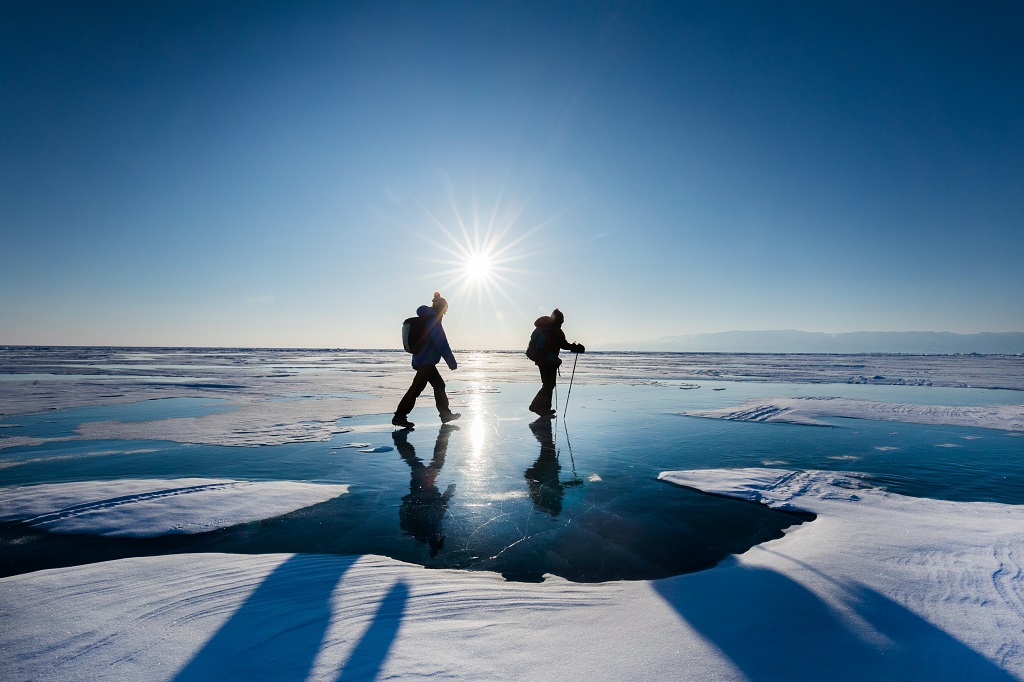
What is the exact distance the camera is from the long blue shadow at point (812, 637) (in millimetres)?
1639

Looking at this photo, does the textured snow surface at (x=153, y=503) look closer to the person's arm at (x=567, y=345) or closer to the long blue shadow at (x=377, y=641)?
the long blue shadow at (x=377, y=641)

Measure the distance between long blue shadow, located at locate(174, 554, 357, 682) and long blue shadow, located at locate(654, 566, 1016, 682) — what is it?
1.61 metres

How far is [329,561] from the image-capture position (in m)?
2.74

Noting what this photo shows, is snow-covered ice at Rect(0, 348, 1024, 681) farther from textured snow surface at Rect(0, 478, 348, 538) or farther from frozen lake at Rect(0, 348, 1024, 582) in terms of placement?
frozen lake at Rect(0, 348, 1024, 582)

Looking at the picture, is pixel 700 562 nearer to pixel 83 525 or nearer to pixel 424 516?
pixel 424 516

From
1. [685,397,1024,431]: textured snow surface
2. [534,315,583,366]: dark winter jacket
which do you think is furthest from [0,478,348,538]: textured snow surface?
[685,397,1024,431]: textured snow surface

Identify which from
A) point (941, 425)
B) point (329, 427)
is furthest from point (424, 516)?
point (941, 425)

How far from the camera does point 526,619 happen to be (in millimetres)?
2059

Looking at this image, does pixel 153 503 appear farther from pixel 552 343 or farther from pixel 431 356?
pixel 552 343

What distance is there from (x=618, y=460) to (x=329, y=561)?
12.5 ft

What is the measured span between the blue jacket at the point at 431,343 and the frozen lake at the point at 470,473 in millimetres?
1183

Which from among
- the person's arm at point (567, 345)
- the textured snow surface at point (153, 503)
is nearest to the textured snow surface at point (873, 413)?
the person's arm at point (567, 345)

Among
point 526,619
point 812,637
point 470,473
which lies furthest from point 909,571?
point 470,473

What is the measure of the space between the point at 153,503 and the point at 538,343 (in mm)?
6932
